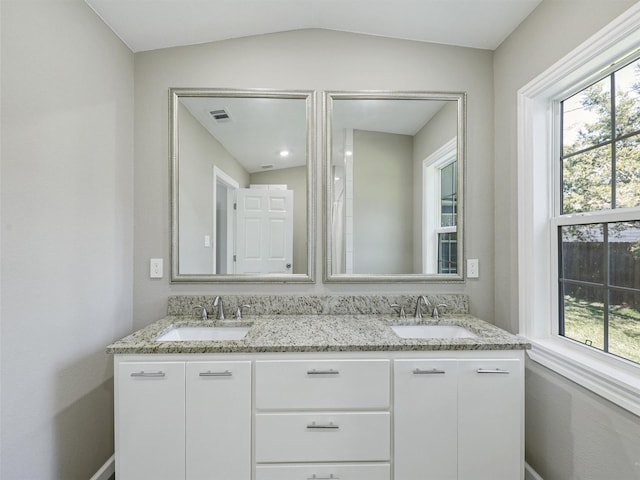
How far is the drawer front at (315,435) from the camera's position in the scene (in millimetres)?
1419

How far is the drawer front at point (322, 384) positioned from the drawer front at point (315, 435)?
1.8 inches

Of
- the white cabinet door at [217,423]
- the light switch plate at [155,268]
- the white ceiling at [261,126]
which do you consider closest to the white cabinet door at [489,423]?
the white cabinet door at [217,423]

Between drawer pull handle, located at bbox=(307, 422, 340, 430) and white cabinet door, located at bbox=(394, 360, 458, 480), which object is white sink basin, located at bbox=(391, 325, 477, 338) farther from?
drawer pull handle, located at bbox=(307, 422, 340, 430)

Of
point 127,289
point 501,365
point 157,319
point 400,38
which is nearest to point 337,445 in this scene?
point 501,365

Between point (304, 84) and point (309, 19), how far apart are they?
344 mm

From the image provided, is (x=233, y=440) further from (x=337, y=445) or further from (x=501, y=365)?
(x=501, y=365)

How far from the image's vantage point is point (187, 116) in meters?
1.97

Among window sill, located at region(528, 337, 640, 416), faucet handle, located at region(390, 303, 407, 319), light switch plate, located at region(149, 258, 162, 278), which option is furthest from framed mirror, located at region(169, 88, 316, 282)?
window sill, located at region(528, 337, 640, 416)

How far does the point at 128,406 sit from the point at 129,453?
202mm

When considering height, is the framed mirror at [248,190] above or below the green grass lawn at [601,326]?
above

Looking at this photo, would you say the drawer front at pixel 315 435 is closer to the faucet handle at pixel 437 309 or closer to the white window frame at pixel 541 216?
the faucet handle at pixel 437 309

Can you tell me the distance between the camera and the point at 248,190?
6.47 feet

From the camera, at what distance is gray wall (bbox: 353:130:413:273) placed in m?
1.98

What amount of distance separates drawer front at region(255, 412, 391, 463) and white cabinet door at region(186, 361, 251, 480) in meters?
0.08
